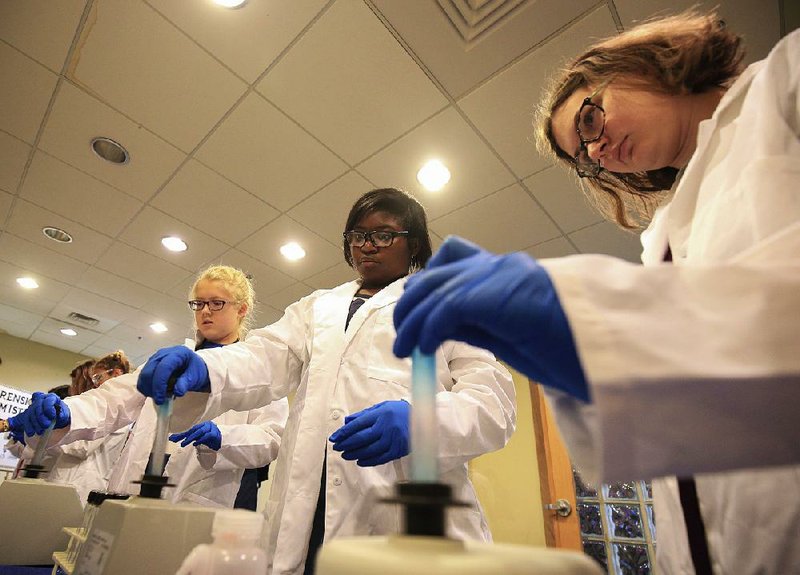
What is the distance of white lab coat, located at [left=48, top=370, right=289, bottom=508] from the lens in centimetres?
126

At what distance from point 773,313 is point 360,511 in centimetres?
72

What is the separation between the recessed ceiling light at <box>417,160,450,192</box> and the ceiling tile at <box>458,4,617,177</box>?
300mm

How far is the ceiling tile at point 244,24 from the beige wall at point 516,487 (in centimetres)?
266

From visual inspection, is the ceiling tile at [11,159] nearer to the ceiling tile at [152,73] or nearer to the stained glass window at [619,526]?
the ceiling tile at [152,73]

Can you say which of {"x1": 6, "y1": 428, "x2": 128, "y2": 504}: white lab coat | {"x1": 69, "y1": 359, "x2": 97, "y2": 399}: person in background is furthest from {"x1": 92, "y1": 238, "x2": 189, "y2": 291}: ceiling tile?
{"x1": 6, "y1": 428, "x2": 128, "y2": 504}: white lab coat

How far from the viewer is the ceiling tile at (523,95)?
1.54 meters

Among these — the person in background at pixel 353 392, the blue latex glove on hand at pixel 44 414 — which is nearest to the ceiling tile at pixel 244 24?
the person in background at pixel 353 392

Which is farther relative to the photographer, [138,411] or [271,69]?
[271,69]

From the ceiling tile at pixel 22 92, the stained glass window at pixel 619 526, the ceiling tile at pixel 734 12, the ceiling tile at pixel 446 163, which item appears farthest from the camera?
the stained glass window at pixel 619 526

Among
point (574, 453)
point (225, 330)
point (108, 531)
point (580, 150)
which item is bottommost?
point (108, 531)

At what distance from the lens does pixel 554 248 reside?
2.77 meters

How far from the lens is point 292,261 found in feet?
10.6

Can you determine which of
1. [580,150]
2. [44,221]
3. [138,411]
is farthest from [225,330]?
[44,221]

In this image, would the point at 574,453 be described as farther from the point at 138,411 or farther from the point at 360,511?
the point at 138,411
